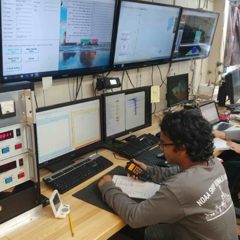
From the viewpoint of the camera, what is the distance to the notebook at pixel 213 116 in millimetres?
2656

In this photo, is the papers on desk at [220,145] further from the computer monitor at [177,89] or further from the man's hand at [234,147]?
the computer monitor at [177,89]

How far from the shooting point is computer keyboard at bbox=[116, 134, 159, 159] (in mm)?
1924

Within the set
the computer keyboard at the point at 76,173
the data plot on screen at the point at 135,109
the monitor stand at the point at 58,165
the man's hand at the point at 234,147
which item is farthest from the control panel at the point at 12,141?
the man's hand at the point at 234,147

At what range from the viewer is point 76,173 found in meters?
1.63

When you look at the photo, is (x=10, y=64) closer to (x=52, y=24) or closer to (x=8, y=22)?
(x=8, y=22)

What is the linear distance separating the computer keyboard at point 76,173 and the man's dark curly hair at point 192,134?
1.75 ft

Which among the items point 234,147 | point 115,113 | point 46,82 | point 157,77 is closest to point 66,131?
point 46,82

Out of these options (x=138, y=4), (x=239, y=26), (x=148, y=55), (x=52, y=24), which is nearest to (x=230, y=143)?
(x=148, y=55)

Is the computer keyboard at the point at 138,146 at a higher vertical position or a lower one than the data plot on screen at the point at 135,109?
lower

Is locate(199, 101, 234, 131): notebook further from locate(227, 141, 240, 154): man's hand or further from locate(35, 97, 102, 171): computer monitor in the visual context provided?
locate(35, 97, 102, 171): computer monitor

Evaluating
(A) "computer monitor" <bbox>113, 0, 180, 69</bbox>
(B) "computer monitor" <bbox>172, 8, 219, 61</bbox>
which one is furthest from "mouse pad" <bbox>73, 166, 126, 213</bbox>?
(B) "computer monitor" <bbox>172, 8, 219, 61</bbox>

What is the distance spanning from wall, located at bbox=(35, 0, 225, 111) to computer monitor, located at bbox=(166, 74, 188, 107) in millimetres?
129

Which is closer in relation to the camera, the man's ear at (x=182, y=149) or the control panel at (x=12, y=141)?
the control panel at (x=12, y=141)

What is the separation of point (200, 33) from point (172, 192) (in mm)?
2372
